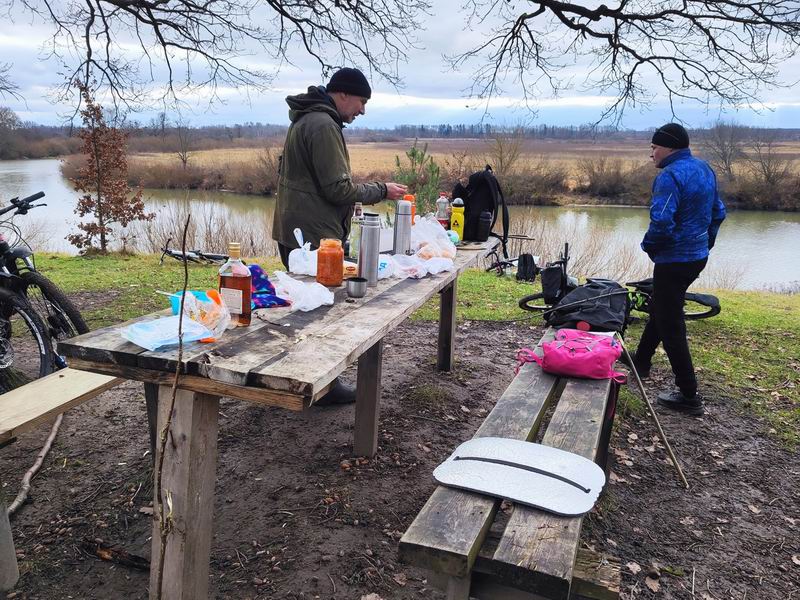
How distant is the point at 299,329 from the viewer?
2098 millimetres

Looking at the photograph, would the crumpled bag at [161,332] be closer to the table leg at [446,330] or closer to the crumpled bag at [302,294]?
the crumpled bag at [302,294]

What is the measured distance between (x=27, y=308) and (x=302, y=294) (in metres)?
Result: 1.99

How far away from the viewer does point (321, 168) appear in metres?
3.26

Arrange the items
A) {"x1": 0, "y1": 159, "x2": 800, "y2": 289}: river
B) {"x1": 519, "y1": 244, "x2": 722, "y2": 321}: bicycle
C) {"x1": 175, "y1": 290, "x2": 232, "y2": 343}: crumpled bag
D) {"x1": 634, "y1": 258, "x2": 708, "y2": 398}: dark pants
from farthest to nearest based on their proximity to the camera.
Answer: {"x1": 0, "y1": 159, "x2": 800, "y2": 289}: river < {"x1": 519, "y1": 244, "x2": 722, "y2": 321}: bicycle < {"x1": 634, "y1": 258, "x2": 708, "y2": 398}: dark pants < {"x1": 175, "y1": 290, "x2": 232, "y2": 343}: crumpled bag

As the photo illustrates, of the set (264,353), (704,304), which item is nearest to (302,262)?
(264,353)

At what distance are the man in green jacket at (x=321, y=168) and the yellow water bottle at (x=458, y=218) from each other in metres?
0.87

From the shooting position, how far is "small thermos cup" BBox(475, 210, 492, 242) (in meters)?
4.19

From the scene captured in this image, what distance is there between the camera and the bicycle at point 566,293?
412 centimetres

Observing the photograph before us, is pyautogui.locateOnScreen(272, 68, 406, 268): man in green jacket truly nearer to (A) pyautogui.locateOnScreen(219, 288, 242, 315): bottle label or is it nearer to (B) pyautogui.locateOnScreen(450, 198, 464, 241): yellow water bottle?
(B) pyautogui.locateOnScreen(450, 198, 464, 241): yellow water bottle

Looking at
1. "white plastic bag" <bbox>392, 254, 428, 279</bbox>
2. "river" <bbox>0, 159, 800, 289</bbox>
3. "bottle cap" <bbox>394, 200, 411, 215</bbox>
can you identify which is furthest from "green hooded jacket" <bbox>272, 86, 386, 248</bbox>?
"river" <bbox>0, 159, 800, 289</bbox>

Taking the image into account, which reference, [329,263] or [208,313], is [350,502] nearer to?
[329,263]

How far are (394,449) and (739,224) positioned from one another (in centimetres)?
2399

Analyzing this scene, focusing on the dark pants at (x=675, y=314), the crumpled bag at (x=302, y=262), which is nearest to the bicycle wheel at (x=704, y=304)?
the dark pants at (x=675, y=314)

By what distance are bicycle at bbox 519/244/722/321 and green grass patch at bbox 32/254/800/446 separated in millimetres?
175
